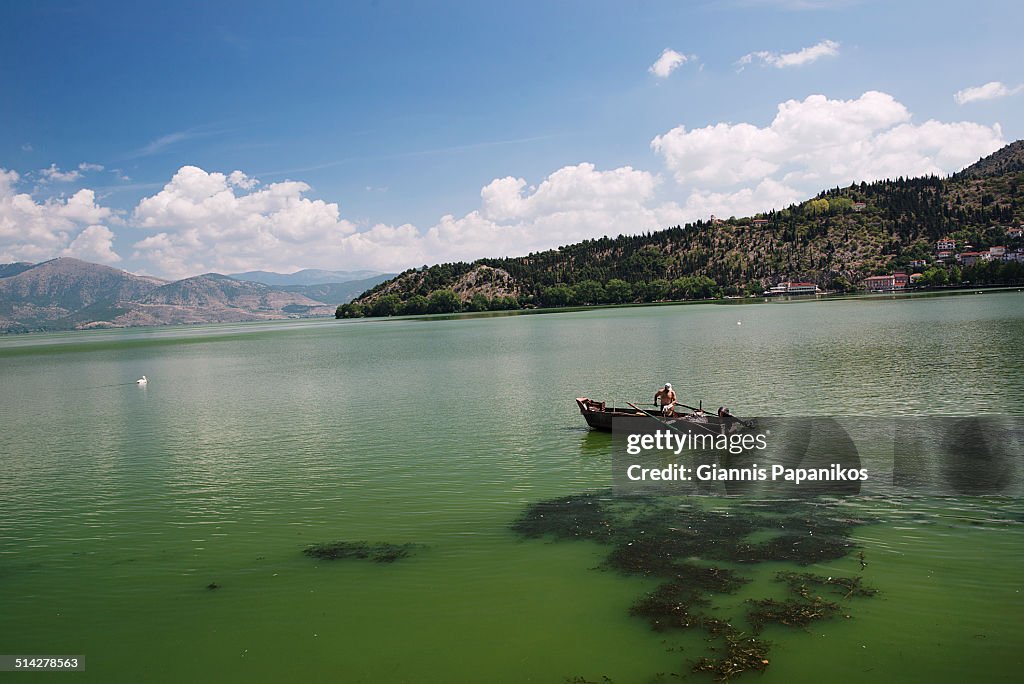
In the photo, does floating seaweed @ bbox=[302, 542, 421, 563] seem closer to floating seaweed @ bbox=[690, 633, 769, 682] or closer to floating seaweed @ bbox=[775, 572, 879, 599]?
floating seaweed @ bbox=[690, 633, 769, 682]

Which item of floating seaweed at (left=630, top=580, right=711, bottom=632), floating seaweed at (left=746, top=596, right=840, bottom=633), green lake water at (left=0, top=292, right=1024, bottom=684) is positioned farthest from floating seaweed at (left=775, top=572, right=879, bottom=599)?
floating seaweed at (left=630, top=580, right=711, bottom=632)

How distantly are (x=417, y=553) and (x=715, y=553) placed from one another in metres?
7.69

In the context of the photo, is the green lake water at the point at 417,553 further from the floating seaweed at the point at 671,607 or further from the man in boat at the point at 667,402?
the man in boat at the point at 667,402

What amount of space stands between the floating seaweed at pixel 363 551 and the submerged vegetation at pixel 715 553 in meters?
3.37

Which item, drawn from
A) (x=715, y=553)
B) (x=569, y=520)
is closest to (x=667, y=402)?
(x=569, y=520)

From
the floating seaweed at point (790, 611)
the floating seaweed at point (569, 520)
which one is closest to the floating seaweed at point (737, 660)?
the floating seaweed at point (790, 611)

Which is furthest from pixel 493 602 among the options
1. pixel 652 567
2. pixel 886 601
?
pixel 886 601

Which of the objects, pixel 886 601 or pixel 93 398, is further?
pixel 93 398

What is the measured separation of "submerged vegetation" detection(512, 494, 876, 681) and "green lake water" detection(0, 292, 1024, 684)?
34 centimetres

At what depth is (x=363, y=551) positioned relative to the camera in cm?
1659

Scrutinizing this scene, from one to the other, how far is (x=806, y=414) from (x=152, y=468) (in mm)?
30943

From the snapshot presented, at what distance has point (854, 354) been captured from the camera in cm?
5100

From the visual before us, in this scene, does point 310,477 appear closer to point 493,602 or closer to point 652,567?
point 493,602

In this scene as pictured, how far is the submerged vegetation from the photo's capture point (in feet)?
37.8
